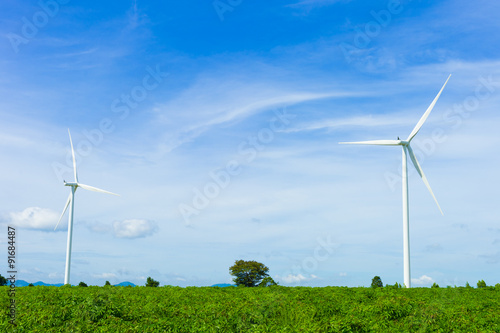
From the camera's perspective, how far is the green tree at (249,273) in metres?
69.2

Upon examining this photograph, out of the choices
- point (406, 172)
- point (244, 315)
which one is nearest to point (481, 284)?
point (406, 172)

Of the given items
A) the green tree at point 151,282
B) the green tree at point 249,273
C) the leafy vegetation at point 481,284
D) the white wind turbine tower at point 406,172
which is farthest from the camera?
the green tree at point 249,273

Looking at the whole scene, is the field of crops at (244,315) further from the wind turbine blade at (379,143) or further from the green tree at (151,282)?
the wind turbine blade at (379,143)

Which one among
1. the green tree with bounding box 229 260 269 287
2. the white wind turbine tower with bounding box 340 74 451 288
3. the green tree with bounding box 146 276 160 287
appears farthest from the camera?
the green tree with bounding box 229 260 269 287

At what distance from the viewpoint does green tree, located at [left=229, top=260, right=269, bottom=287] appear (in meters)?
69.2

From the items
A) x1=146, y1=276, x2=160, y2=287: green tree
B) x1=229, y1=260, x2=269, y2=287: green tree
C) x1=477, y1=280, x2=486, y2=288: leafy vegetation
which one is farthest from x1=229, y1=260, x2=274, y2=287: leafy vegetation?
x1=477, y1=280, x2=486, y2=288: leafy vegetation

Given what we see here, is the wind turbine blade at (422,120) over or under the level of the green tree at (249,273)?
over

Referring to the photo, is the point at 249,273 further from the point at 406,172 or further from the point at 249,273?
the point at 406,172

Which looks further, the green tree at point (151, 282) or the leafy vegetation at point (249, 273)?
the leafy vegetation at point (249, 273)

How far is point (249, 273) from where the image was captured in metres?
69.6

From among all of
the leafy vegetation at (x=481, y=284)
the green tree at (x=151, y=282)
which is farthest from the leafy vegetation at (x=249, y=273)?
the leafy vegetation at (x=481, y=284)

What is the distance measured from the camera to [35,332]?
16281 millimetres

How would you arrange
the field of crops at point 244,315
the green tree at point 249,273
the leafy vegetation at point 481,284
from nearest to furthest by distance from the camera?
the field of crops at point 244,315, the leafy vegetation at point 481,284, the green tree at point 249,273

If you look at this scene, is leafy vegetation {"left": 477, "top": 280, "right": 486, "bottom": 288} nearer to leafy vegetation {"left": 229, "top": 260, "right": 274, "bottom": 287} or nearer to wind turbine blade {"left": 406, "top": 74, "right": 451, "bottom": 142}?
wind turbine blade {"left": 406, "top": 74, "right": 451, "bottom": 142}
